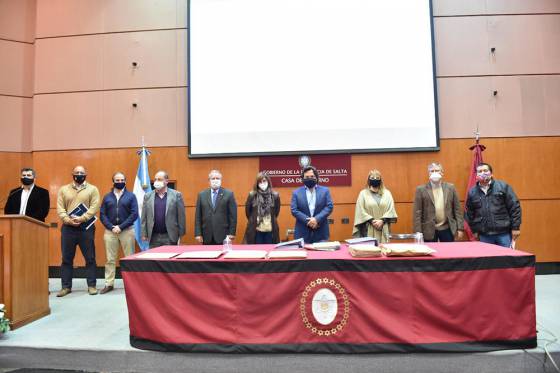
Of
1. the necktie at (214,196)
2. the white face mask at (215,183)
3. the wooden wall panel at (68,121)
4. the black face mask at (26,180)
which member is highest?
the wooden wall panel at (68,121)

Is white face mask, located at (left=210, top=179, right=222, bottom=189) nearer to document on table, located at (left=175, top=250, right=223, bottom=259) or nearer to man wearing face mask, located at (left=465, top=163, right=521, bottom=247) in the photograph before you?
document on table, located at (left=175, top=250, right=223, bottom=259)

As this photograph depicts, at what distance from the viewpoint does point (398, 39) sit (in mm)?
4703

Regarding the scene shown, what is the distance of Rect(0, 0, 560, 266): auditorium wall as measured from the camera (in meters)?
4.71

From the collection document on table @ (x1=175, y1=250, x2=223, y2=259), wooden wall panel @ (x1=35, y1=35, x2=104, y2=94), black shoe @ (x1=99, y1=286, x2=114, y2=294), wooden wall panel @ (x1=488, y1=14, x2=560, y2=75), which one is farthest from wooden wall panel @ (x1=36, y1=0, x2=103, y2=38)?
wooden wall panel @ (x1=488, y1=14, x2=560, y2=75)

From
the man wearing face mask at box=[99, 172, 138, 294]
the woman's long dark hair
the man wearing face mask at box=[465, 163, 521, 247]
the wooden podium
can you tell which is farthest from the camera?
the man wearing face mask at box=[99, 172, 138, 294]

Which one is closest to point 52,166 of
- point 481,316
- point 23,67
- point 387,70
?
point 23,67

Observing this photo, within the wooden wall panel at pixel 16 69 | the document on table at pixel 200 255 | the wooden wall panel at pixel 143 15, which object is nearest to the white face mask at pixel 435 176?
the document on table at pixel 200 255

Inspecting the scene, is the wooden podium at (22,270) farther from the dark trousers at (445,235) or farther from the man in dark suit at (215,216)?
the dark trousers at (445,235)

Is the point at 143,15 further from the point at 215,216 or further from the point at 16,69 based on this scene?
the point at 215,216

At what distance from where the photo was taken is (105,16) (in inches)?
203

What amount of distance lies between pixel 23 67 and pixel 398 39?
5.48 metres

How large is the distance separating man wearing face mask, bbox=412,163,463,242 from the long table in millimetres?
1820

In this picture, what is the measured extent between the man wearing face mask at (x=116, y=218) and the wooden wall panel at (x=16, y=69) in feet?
8.37

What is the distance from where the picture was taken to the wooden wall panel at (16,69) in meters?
5.25
